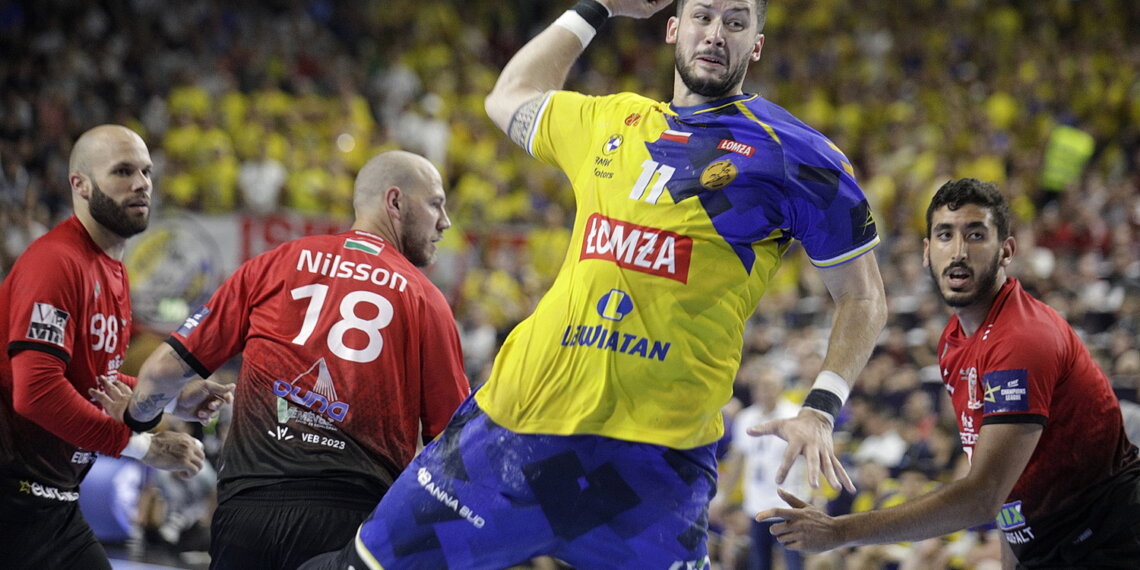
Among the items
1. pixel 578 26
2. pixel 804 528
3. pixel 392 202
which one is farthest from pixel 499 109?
pixel 804 528

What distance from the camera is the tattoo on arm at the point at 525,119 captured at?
4469 mm

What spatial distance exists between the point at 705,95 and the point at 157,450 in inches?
129

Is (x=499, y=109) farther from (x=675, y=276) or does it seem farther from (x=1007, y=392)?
(x=1007, y=392)

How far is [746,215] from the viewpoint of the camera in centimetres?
395

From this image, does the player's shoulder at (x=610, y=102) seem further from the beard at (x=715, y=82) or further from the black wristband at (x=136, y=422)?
the black wristband at (x=136, y=422)

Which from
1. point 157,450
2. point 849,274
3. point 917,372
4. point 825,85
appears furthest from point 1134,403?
point 825,85

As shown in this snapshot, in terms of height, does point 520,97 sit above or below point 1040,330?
above

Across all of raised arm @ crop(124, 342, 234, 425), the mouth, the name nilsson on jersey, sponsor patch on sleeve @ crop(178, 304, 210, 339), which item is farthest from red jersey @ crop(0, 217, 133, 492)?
the mouth

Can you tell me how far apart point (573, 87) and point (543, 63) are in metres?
17.1

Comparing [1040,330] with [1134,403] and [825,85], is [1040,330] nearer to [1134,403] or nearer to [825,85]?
[1134,403]

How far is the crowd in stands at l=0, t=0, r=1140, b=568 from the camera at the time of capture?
43.3 ft

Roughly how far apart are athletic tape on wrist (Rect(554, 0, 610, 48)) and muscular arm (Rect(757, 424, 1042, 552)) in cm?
215

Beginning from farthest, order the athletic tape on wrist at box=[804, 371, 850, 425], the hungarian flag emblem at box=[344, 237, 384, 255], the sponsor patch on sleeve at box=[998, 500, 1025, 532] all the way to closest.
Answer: the hungarian flag emblem at box=[344, 237, 384, 255], the sponsor patch on sleeve at box=[998, 500, 1025, 532], the athletic tape on wrist at box=[804, 371, 850, 425]

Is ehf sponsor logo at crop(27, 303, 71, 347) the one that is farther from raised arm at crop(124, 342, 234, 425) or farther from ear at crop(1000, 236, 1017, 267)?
ear at crop(1000, 236, 1017, 267)
